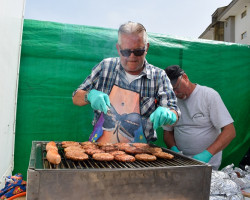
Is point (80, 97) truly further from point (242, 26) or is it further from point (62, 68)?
A: point (242, 26)

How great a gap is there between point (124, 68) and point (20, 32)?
184cm

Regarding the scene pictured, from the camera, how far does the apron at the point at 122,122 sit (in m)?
3.12

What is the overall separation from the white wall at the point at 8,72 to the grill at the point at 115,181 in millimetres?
1424

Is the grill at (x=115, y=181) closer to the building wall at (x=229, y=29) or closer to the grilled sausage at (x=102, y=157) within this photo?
the grilled sausage at (x=102, y=157)

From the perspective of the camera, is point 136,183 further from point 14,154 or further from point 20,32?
point 20,32

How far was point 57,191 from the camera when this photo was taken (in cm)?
157

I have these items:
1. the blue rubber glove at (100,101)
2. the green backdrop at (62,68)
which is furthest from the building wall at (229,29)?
the blue rubber glove at (100,101)

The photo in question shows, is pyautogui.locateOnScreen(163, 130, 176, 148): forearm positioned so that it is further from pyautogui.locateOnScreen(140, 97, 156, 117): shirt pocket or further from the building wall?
the building wall

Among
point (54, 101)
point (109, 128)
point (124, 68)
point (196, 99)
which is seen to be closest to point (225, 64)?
point (196, 99)

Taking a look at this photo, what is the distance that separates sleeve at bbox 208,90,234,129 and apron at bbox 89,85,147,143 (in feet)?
4.07

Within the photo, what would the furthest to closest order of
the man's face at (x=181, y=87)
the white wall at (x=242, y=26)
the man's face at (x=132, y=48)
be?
1. the white wall at (x=242, y=26)
2. the man's face at (x=181, y=87)
3. the man's face at (x=132, y=48)

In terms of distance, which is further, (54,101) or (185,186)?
(54,101)

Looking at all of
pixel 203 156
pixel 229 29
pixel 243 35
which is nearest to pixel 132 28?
pixel 203 156

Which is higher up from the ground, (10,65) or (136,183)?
(10,65)
